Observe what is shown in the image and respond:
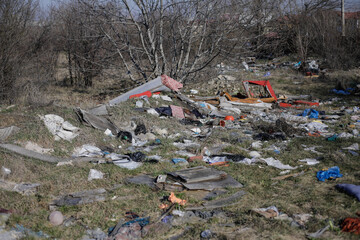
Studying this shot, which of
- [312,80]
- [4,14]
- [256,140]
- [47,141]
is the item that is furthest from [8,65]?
[312,80]

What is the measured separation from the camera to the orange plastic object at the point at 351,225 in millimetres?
3233

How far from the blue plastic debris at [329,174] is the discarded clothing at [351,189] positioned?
0.38 metres

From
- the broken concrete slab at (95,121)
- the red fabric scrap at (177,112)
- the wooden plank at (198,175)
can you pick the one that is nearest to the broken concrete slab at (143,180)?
the wooden plank at (198,175)

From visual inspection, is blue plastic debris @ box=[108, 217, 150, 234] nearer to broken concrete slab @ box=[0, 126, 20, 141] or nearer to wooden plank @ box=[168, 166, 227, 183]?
wooden plank @ box=[168, 166, 227, 183]

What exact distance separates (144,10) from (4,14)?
12.7 ft

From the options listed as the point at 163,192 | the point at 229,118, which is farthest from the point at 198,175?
the point at 229,118

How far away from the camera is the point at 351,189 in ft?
13.5

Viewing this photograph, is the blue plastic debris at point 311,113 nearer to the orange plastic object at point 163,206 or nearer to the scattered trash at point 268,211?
the scattered trash at point 268,211

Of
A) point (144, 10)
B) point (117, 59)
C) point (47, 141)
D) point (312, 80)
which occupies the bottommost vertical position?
point (312, 80)

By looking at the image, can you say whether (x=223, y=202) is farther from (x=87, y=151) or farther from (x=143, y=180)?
(x=87, y=151)

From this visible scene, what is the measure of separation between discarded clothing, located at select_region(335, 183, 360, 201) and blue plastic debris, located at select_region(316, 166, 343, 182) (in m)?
0.38

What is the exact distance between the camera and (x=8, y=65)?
9.42 m

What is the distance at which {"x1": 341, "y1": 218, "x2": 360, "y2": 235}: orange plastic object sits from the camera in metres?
3.23

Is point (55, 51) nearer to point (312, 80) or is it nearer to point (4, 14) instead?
point (4, 14)
